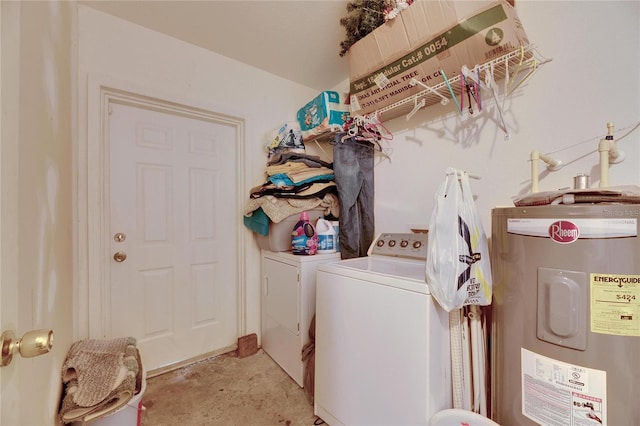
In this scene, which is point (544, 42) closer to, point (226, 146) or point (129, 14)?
point (226, 146)

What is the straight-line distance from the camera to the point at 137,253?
1.77 m

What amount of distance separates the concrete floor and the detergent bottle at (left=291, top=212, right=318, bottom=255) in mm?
912

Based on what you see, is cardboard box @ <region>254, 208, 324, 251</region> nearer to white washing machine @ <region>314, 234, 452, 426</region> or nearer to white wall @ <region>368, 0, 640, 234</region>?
white washing machine @ <region>314, 234, 452, 426</region>

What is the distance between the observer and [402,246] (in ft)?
4.89

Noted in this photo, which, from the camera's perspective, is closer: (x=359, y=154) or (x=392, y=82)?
(x=392, y=82)

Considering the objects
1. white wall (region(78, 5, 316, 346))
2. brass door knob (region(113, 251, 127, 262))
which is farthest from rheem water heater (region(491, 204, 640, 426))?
brass door knob (region(113, 251, 127, 262))

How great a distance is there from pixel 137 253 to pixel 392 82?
2.06m

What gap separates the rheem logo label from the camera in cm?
75

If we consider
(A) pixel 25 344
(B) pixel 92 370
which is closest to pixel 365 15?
(A) pixel 25 344

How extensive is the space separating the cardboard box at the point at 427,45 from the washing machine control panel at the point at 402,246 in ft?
2.73

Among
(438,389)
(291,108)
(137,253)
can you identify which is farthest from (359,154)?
(137,253)

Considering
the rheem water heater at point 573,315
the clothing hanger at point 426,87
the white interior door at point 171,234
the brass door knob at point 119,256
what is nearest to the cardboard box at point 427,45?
the clothing hanger at point 426,87

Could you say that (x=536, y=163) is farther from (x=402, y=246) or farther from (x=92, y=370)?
(x=92, y=370)

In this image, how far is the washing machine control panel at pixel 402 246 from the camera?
1.39 metres
